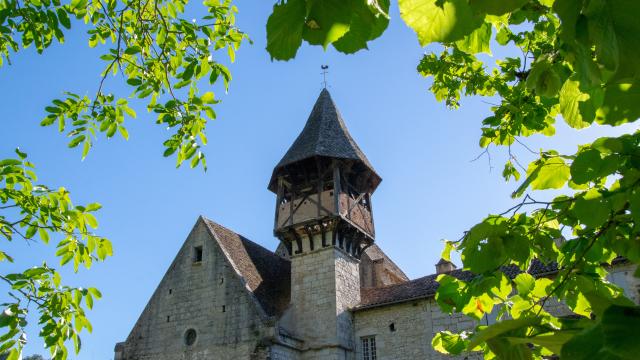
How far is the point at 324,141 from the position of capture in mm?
18766

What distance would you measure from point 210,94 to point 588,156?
342cm

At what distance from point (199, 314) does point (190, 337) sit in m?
0.79

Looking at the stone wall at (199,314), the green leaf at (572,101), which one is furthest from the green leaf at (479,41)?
the stone wall at (199,314)

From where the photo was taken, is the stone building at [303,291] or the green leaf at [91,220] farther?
the stone building at [303,291]

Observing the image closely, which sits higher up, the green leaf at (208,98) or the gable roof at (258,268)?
the gable roof at (258,268)

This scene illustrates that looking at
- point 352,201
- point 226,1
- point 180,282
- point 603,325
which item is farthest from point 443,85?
point 180,282

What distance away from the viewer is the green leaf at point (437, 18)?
1.19 metres

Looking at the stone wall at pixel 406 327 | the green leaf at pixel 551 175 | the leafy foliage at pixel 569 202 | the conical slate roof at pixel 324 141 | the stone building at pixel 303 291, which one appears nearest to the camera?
the leafy foliage at pixel 569 202

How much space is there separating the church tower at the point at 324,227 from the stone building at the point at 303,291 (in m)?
0.04

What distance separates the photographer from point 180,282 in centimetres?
1767

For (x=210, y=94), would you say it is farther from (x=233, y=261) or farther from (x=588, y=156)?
(x=233, y=261)

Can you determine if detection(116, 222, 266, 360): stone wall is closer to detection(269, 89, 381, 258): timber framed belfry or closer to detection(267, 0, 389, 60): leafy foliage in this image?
detection(269, 89, 381, 258): timber framed belfry

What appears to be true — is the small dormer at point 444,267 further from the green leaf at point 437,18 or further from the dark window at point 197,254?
the green leaf at point 437,18

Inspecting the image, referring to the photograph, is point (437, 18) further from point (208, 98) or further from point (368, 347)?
point (368, 347)
